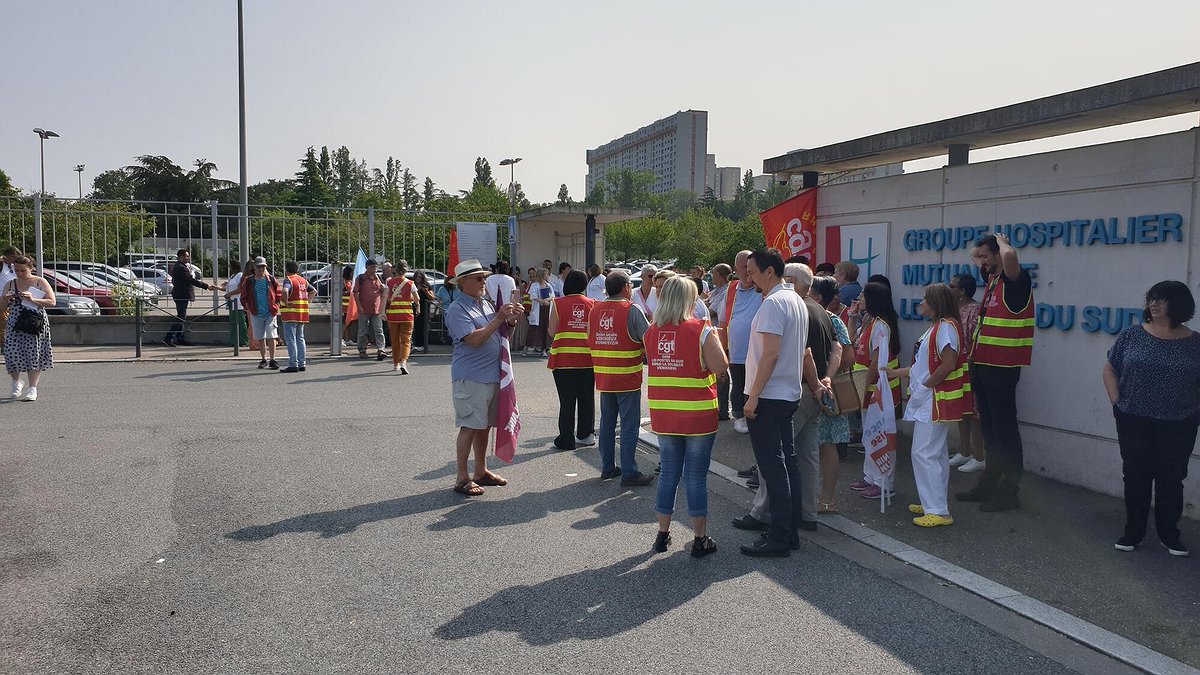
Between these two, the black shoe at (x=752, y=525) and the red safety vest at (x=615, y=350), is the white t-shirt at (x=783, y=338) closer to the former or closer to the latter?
the black shoe at (x=752, y=525)

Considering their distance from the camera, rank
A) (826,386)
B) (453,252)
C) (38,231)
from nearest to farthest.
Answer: (826,386) < (38,231) < (453,252)

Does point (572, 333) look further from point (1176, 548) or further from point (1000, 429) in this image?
point (1176, 548)

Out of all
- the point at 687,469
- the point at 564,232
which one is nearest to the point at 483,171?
the point at 564,232

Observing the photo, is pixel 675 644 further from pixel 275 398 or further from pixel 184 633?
pixel 275 398

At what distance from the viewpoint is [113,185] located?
8825 cm

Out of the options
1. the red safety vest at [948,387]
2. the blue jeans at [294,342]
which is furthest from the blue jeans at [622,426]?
the blue jeans at [294,342]

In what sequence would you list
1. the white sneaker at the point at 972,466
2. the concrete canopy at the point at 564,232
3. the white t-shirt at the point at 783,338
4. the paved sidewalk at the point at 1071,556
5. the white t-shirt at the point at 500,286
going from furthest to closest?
the concrete canopy at the point at 564,232 → the white t-shirt at the point at 500,286 → the white sneaker at the point at 972,466 → the white t-shirt at the point at 783,338 → the paved sidewalk at the point at 1071,556

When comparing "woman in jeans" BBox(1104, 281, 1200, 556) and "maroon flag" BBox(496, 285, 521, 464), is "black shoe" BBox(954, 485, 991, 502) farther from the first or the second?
"maroon flag" BBox(496, 285, 521, 464)

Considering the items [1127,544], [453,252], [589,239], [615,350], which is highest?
[589,239]

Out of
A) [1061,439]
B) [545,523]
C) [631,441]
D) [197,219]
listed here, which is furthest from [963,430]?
[197,219]

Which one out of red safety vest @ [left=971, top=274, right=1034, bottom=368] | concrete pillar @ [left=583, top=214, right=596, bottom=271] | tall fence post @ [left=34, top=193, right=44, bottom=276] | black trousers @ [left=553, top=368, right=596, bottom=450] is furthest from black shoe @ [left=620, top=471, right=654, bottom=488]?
tall fence post @ [left=34, top=193, right=44, bottom=276]

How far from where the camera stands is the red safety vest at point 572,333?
8.45 meters

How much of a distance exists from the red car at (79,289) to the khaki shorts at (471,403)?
14057 millimetres

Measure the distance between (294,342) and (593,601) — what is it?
1075 cm
